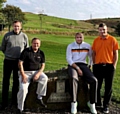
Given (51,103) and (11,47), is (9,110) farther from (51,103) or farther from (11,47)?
(11,47)

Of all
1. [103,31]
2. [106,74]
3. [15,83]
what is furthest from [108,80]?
[15,83]

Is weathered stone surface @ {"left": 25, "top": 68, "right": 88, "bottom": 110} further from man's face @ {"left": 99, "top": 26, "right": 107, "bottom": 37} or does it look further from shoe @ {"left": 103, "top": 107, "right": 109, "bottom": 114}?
man's face @ {"left": 99, "top": 26, "right": 107, "bottom": 37}

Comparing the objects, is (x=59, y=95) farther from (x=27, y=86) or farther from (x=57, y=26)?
(x=57, y=26)

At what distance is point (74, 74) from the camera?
6324 millimetres

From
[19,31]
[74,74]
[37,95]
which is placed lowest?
[37,95]

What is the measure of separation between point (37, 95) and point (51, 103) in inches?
17.2

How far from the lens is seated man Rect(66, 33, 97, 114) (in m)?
6.26

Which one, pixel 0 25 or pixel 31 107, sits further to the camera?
pixel 0 25

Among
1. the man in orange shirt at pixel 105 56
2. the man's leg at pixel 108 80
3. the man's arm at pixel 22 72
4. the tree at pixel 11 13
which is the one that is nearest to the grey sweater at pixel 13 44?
the man's arm at pixel 22 72

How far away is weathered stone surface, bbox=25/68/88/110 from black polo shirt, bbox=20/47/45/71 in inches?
20.7

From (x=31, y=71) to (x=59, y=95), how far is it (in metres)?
0.95

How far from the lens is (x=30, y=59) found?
6258 millimetres

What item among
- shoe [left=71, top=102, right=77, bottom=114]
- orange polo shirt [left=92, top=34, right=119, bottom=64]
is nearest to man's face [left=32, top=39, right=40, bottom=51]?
orange polo shirt [left=92, top=34, right=119, bottom=64]

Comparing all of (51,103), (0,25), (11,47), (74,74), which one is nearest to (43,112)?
(51,103)
